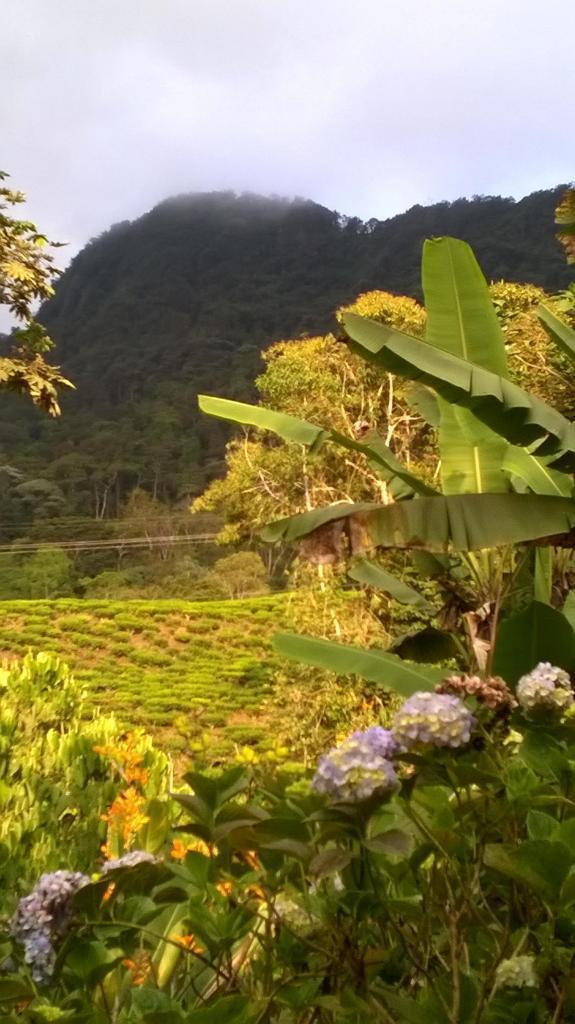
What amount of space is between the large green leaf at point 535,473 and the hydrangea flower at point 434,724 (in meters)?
1.81

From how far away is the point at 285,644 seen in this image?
213 cm

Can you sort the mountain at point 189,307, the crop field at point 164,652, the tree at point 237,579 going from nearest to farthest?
the crop field at point 164,652, the tree at point 237,579, the mountain at point 189,307

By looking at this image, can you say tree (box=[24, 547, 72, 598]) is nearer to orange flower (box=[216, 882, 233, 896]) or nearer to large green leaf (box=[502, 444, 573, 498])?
large green leaf (box=[502, 444, 573, 498])

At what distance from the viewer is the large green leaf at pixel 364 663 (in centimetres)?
189

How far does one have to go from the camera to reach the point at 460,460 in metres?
2.47

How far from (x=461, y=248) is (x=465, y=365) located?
24.6 inches

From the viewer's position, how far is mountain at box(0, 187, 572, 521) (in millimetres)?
34469

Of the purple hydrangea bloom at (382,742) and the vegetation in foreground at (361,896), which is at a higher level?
the purple hydrangea bloom at (382,742)

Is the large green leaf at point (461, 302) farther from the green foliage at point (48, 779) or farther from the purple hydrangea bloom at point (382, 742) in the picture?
the purple hydrangea bloom at point (382, 742)

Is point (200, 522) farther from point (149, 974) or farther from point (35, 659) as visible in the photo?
point (149, 974)

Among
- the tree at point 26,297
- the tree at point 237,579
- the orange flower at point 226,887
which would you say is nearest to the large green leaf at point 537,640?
the orange flower at point 226,887

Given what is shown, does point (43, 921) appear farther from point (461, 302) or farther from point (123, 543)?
point (123, 543)

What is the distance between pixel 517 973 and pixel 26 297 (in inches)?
248

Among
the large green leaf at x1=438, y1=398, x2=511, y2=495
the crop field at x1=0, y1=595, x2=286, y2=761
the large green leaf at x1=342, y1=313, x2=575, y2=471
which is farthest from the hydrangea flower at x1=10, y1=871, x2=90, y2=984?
the crop field at x1=0, y1=595, x2=286, y2=761
